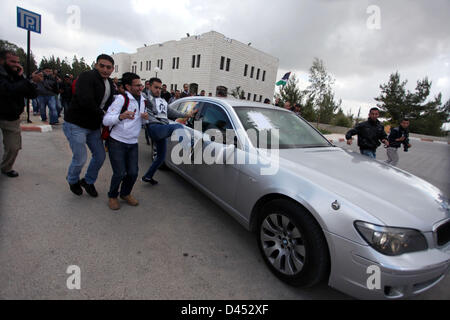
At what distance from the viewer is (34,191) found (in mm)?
3391

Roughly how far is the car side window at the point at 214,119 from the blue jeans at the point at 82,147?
146 centimetres

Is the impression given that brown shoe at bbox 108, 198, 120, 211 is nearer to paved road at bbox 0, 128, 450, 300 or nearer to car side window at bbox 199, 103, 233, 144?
paved road at bbox 0, 128, 450, 300

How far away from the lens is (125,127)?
2.89m

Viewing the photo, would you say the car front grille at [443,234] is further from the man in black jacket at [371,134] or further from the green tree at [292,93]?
the green tree at [292,93]

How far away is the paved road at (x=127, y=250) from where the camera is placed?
1.94 m

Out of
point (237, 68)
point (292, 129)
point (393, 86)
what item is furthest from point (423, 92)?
point (292, 129)

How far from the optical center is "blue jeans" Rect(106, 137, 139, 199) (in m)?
2.94

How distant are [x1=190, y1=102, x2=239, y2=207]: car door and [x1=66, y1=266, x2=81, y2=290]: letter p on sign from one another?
1.57 meters

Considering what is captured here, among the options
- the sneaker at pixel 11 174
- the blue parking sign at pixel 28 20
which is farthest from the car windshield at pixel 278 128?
the blue parking sign at pixel 28 20

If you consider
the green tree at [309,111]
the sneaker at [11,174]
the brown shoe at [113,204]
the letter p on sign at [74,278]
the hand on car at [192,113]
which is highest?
the green tree at [309,111]

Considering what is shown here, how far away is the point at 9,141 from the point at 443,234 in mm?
5321

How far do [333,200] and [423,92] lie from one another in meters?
51.8

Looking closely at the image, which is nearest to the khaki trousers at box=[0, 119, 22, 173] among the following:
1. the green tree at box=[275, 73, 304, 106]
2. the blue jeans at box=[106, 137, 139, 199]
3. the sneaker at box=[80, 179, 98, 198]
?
the sneaker at box=[80, 179, 98, 198]

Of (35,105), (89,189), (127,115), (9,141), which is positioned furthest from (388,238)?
(35,105)
